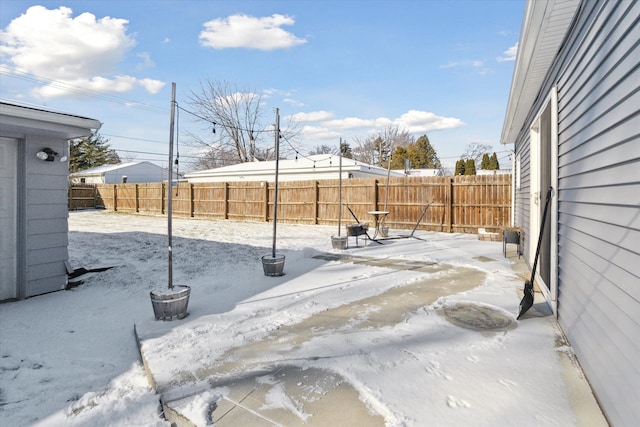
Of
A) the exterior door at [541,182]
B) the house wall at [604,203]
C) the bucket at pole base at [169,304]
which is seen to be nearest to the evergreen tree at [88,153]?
the bucket at pole base at [169,304]

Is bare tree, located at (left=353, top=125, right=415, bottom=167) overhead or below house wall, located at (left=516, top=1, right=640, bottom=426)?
overhead

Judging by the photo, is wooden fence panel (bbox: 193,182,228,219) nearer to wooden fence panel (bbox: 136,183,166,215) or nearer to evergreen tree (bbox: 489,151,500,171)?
wooden fence panel (bbox: 136,183,166,215)

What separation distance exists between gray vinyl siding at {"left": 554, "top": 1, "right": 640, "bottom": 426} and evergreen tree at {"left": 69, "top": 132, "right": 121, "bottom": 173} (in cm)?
3285

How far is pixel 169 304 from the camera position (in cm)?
318

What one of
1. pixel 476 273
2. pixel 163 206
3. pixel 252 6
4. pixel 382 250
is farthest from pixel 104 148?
pixel 476 273

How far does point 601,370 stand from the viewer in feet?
5.96

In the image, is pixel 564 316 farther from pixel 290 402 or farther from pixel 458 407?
pixel 290 402

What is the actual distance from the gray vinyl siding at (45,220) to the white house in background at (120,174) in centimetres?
2188

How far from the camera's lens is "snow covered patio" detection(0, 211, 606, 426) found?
179 centimetres

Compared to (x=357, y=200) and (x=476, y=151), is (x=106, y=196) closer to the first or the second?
(x=357, y=200)

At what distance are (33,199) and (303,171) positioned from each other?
13.0 meters

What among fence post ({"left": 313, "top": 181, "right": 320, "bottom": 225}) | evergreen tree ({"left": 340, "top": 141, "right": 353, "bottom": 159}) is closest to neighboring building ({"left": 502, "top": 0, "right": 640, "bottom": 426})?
fence post ({"left": 313, "top": 181, "right": 320, "bottom": 225})

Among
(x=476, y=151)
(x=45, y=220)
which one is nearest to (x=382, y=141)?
(x=476, y=151)

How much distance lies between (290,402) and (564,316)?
2.30m
